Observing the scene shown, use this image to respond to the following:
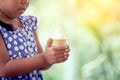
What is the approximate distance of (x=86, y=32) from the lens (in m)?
1.35

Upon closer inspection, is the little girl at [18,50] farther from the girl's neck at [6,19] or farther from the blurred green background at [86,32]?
the blurred green background at [86,32]

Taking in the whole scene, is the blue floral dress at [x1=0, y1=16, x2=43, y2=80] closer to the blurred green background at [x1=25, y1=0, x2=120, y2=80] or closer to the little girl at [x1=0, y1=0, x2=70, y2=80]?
the little girl at [x1=0, y1=0, x2=70, y2=80]

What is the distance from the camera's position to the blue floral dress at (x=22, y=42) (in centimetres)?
83

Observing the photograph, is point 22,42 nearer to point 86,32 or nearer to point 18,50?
point 18,50

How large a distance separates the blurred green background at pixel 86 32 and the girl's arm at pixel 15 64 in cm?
54

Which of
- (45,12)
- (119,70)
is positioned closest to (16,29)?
(45,12)

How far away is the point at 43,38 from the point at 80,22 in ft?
0.58

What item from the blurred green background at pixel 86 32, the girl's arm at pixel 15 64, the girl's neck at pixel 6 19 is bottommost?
the blurred green background at pixel 86 32

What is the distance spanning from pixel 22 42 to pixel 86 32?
535 millimetres

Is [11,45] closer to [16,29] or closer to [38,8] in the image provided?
[16,29]

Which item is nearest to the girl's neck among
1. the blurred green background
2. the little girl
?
the little girl

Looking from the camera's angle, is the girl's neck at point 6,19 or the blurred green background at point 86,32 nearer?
the girl's neck at point 6,19

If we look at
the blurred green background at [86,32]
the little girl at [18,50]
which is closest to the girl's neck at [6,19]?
the little girl at [18,50]

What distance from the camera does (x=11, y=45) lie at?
83 centimetres
